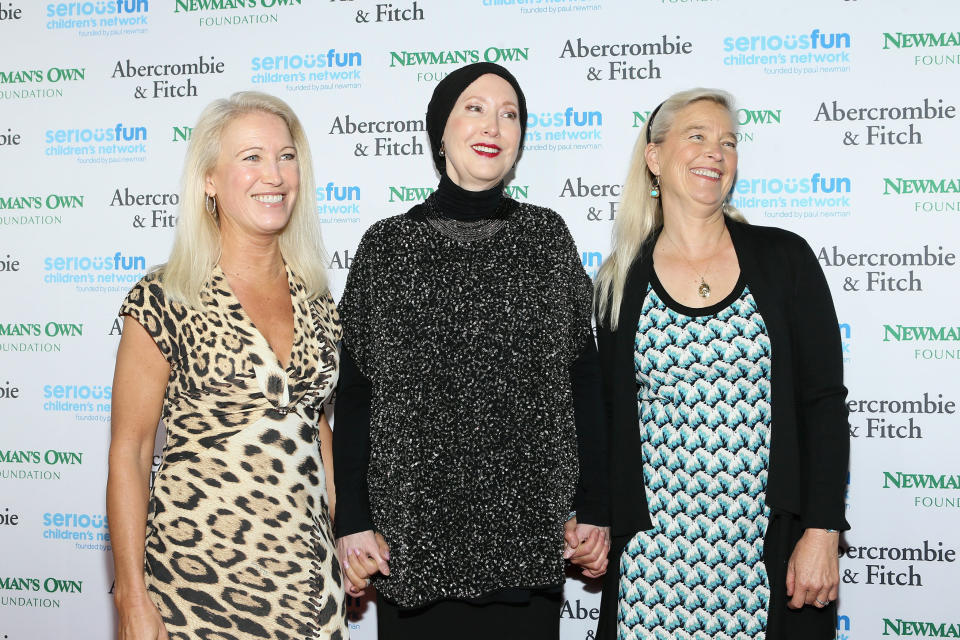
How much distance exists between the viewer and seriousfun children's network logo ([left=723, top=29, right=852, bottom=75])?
2.46 metres

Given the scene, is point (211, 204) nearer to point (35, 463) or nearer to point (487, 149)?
point (487, 149)

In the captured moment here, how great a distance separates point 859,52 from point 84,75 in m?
2.83

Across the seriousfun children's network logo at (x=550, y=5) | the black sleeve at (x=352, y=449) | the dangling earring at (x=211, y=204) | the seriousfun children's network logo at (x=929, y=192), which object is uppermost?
the seriousfun children's network logo at (x=550, y=5)

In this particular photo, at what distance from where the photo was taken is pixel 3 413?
292 centimetres

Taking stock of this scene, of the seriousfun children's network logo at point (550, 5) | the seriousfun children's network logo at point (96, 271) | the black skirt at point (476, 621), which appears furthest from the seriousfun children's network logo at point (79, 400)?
the seriousfun children's network logo at point (550, 5)

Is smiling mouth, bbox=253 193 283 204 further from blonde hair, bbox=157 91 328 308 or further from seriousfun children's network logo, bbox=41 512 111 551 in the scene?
seriousfun children's network logo, bbox=41 512 111 551

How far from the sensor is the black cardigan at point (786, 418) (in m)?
1.82

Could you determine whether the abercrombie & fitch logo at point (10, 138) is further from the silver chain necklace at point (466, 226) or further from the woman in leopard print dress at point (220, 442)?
the silver chain necklace at point (466, 226)

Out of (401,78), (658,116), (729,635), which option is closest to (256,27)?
(401,78)

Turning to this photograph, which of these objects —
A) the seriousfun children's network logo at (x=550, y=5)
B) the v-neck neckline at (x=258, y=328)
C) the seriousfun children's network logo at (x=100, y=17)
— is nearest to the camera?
the v-neck neckline at (x=258, y=328)

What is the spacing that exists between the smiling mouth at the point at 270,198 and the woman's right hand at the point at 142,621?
967mm

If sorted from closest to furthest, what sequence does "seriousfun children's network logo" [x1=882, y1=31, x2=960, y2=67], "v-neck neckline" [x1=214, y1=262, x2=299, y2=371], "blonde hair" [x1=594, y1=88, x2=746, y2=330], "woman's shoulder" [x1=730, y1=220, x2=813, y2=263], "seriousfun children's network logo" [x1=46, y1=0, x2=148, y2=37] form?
1. "v-neck neckline" [x1=214, y1=262, x2=299, y2=371]
2. "woman's shoulder" [x1=730, y1=220, x2=813, y2=263]
3. "blonde hair" [x1=594, y1=88, x2=746, y2=330]
4. "seriousfun children's network logo" [x1=882, y1=31, x2=960, y2=67]
5. "seriousfun children's network logo" [x1=46, y1=0, x2=148, y2=37]

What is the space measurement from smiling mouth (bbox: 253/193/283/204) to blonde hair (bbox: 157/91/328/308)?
0.45ft

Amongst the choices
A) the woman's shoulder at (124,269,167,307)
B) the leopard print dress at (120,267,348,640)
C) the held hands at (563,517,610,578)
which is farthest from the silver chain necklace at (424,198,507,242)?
the held hands at (563,517,610,578)
